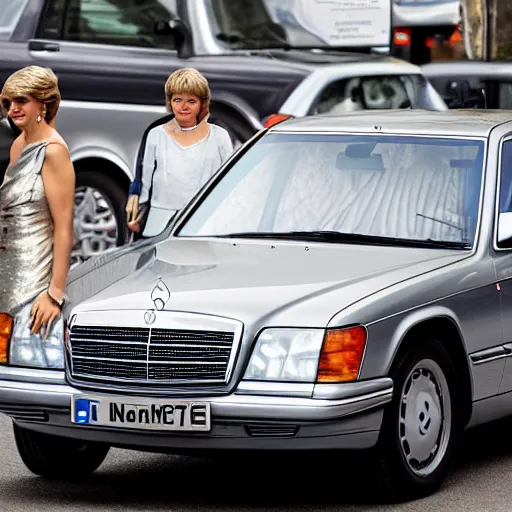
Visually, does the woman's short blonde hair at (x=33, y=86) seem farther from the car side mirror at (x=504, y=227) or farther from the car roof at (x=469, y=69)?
the car roof at (x=469, y=69)

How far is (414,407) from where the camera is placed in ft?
24.0

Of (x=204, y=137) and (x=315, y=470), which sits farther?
(x=204, y=137)

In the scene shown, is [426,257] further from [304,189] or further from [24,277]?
[24,277]

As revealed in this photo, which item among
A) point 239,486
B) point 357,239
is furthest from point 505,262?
point 239,486

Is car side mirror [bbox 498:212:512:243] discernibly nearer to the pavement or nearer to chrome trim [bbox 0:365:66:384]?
the pavement

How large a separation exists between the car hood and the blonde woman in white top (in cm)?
117

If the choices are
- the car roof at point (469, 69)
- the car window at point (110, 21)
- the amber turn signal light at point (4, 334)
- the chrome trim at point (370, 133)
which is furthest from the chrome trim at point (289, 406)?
the car roof at point (469, 69)

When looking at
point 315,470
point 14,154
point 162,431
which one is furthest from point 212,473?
point 14,154

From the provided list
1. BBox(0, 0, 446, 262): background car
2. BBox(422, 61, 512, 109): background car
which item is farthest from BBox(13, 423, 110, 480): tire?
BBox(422, 61, 512, 109): background car

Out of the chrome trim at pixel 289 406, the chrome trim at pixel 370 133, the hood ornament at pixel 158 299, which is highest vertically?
the chrome trim at pixel 370 133

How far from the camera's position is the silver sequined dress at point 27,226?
25.1 feet

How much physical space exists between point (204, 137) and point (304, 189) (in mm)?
1220

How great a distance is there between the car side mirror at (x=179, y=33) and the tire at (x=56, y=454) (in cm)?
609

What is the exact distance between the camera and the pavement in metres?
7.28
